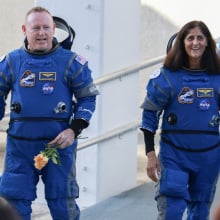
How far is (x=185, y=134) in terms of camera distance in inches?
175

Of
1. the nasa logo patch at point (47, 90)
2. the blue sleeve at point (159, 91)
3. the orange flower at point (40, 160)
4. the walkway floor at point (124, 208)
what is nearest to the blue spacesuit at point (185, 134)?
the blue sleeve at point (159, 91)

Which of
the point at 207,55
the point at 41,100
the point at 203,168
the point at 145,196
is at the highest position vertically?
the point at 207,55

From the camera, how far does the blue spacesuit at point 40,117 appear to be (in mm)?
4371

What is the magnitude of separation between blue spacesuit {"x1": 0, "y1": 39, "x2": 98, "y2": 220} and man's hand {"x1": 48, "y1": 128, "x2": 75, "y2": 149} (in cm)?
5

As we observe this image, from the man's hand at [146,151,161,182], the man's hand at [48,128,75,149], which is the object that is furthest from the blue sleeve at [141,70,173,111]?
the man's hand at [48,128,75,149]

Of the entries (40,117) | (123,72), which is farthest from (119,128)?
(40,117)

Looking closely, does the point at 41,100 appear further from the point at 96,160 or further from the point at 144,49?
the point at 144,49

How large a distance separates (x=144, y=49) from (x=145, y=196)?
382 cm

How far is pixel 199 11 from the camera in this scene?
9.30 metres

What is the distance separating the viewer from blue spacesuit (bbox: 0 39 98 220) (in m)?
4.37

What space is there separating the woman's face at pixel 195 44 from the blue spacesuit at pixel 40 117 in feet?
2.02

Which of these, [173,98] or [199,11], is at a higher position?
[199,11]

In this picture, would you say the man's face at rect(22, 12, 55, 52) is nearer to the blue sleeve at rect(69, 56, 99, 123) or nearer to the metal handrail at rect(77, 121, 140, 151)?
the blue sleeve at rect(69, 56, 99, 123)

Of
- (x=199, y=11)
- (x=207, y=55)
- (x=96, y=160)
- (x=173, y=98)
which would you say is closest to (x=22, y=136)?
(x=173, y=98)
